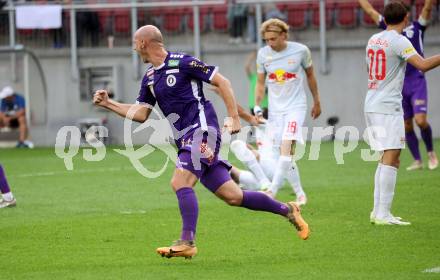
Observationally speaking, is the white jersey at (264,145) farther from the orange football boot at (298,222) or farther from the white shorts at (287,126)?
the orange football boot at (298,222)

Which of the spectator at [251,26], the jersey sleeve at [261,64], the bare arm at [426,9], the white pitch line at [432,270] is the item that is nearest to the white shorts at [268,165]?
the jersey sleeve at [261,64]

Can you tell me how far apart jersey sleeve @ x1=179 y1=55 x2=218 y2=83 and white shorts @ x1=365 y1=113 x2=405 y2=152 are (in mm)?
2442

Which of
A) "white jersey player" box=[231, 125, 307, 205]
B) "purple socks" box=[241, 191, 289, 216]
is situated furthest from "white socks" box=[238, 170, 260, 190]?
"purple socks" box=[241, 191, 289, 216]

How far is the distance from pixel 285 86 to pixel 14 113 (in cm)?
1407

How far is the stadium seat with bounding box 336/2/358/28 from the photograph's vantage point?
25.9 metres

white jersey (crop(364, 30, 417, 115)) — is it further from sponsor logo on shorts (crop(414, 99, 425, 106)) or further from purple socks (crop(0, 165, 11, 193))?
sponsor logo on shorts (crop(414, 99, 425, 106))

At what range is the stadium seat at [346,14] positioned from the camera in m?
25.9

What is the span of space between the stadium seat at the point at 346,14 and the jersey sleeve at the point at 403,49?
15.7 meters

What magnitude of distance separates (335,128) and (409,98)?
8932mm

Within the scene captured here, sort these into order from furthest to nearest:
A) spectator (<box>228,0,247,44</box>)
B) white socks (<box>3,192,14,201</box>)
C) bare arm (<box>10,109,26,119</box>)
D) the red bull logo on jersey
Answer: spectator (<box>228,0,247,44</box>) < bare arm (<box>10,109,26,119</box>) < white socks (<box>3,192,14,201</box>) < the red bull logo on jersey

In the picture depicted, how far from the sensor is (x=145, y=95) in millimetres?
9133

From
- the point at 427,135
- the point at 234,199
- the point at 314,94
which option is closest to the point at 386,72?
the point at 314,94

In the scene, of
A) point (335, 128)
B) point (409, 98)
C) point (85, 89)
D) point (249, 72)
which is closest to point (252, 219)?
point (409, 98)

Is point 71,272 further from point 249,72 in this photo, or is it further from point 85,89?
point 85,89
